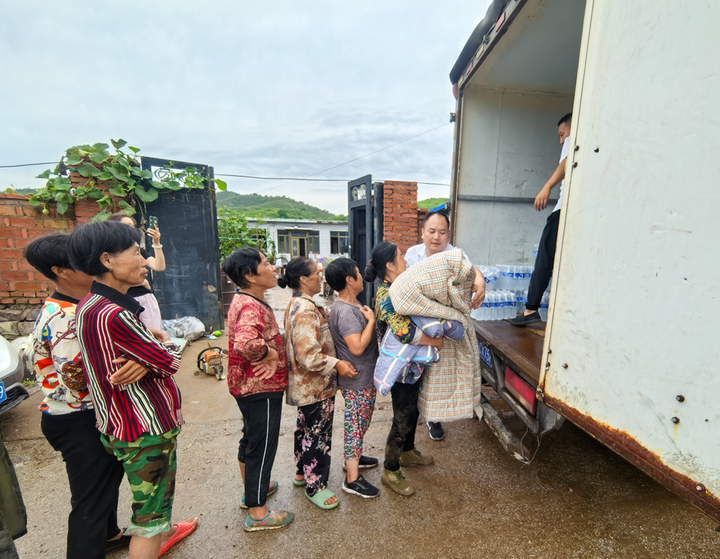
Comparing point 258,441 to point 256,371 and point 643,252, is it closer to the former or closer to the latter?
point 256,371

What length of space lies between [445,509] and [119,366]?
192 centimetres

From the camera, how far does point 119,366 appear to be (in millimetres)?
1210

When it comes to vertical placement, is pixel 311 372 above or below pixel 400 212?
below

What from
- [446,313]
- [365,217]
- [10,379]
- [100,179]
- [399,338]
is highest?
[100,179]

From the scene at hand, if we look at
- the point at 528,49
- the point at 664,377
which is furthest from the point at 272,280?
the point at 528,49

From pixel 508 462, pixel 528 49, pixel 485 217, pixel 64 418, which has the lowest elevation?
pixel 508 462

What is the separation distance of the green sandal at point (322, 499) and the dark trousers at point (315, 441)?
0.07 feet

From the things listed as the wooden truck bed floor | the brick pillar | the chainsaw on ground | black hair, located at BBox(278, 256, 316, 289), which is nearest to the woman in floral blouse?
black hair, located at BBox(278, 256, 316, 289)

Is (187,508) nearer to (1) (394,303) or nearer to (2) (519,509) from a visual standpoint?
(1) (394,303)

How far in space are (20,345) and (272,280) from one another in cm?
341

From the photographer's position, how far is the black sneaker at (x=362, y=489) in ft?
6.80

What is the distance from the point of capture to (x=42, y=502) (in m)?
2.04

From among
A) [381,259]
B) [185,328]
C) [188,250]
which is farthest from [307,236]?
[381,259]

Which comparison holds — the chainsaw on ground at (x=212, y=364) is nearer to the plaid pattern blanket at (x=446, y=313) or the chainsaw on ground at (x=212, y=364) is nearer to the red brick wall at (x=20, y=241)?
the red brick wall at (x=20, y=241)
